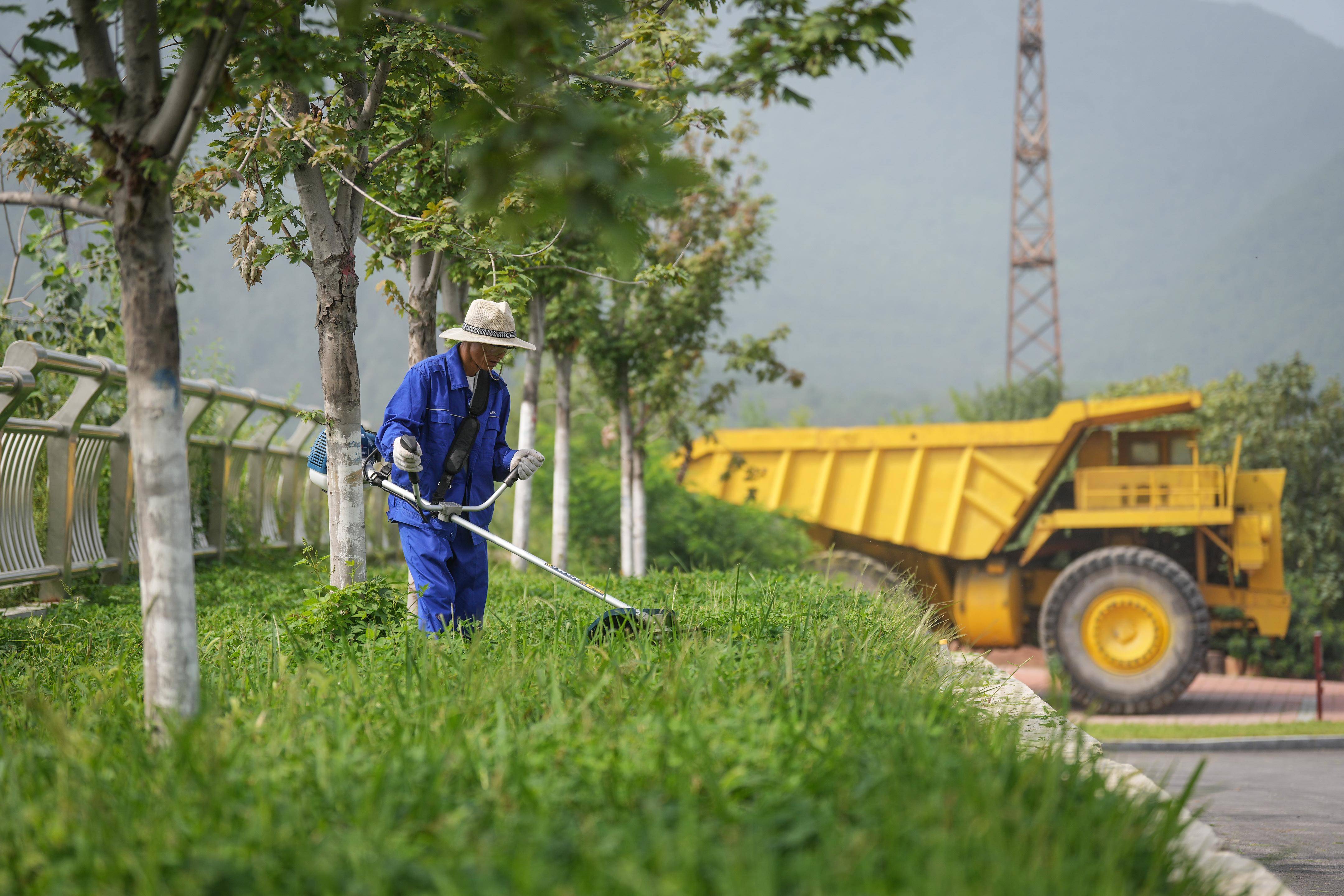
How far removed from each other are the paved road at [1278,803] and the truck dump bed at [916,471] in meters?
3.85

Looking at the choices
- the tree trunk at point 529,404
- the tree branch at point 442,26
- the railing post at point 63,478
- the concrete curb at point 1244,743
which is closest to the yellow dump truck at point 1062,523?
the concrete curb at point 1244,743

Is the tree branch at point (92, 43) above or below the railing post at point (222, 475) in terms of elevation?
above

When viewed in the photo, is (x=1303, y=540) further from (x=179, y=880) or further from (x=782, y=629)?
(x=179, y=880)

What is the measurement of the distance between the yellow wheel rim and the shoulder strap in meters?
9.06

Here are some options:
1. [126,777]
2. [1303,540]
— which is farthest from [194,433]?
[1303,540]

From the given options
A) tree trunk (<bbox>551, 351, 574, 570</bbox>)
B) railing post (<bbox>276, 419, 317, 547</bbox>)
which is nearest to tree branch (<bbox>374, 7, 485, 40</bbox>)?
tree trunk (<bbox>551, 351, 574, 570</bbox>)

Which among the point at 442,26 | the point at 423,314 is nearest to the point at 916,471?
the point at 423,314

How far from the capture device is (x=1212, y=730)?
1118cm

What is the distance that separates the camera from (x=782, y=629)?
445cm

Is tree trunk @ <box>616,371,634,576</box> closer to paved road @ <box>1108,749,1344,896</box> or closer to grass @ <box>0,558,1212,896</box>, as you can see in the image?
paved road @ <box>1108,749,1344,896</box>

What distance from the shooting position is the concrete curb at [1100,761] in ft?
8.76

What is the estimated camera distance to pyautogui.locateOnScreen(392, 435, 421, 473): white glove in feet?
14.7

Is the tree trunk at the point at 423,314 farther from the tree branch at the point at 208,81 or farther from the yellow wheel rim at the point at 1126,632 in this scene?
the yellow wheel rim at the point at 1126,632

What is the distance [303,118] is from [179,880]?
376cm
